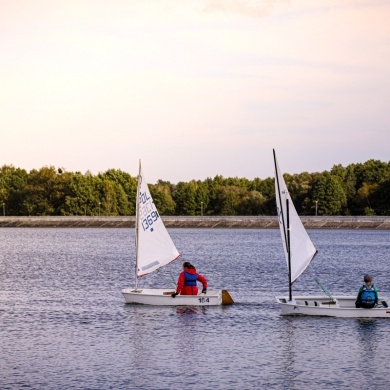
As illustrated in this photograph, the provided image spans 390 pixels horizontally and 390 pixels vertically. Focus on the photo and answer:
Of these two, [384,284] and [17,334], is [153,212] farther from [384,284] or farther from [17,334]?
[384,284]

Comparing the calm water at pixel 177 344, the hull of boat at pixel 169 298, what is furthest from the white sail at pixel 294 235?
the hull of boat at pixel 169 298

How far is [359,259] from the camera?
100 meters

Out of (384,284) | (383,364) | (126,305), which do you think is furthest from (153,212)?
(384,284)

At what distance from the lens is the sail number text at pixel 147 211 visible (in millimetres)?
45375

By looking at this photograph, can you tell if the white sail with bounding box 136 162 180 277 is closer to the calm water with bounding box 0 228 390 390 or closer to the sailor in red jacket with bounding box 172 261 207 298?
the calm water with bounding box 0 228 390 390

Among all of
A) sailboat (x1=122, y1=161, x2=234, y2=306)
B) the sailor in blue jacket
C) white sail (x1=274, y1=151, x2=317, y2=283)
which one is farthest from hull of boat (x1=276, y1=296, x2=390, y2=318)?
sailboat (x1=122, y1=161, x2=234, y2=306)

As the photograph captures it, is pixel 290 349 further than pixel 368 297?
No

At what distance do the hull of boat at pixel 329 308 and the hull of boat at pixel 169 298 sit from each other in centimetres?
366

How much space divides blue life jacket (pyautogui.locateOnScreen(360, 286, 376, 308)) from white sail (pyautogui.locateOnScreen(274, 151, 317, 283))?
2.76m

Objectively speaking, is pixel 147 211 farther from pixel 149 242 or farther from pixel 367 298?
pixel 367 298

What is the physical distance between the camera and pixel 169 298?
42.9m

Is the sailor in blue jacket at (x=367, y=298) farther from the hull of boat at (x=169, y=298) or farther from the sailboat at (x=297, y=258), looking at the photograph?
the hull of boat at (x=169, y=298)

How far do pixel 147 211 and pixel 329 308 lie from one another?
1108 cm

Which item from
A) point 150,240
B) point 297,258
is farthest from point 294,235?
point 150,240
